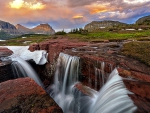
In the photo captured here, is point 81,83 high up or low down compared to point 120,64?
down

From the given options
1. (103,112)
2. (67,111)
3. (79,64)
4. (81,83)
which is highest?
(79,64)

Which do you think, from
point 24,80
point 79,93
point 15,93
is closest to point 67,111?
point 79,93

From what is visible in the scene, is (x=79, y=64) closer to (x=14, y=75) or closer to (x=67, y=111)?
(x=67, y=111)

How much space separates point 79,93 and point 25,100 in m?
4.41

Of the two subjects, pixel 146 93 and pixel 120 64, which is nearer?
pixel 146 93

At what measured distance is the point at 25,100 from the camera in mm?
4711

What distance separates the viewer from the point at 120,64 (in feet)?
23.3

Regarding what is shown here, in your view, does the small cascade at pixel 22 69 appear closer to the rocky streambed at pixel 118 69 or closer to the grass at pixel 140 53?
the rocky streambed at pixel 118 69

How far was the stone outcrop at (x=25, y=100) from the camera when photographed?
437cm

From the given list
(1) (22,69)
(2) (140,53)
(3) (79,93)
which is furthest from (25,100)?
(1) (22,69)

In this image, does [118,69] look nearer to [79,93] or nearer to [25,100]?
[79,93]

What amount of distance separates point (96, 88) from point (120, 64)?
7.23 ft

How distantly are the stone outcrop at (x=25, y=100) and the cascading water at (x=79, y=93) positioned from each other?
6.70 ft

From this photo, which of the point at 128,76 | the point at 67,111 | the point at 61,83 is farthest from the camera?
the point at 61,83
